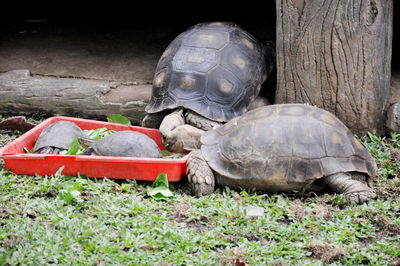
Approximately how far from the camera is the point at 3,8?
27.8ft

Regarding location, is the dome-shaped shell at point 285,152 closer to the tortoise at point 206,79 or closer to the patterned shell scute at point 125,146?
the patterned shell scute at point 125,146

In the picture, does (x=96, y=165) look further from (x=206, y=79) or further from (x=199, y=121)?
(x=206, y=79)

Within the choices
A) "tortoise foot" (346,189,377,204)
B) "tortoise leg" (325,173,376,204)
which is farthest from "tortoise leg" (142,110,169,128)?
"tortoise foot" (346,189,377,204)

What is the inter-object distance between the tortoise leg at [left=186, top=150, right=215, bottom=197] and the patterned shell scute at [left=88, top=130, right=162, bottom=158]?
0.40 m

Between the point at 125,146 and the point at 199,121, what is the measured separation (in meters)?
0.91

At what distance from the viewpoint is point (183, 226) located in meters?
3.57

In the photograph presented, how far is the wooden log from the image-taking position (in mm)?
5703

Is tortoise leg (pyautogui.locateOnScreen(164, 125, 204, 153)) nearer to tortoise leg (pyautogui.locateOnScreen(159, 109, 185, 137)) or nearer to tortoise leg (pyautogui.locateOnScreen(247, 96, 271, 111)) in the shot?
tortoise leg (pyautogui.locateOnScreen(159, 109, 185, 137))

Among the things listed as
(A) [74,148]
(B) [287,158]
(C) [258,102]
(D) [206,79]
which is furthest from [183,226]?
(C) [258,102]

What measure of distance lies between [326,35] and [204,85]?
1.23 meters

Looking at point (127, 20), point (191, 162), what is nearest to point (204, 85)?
point (191, 162)

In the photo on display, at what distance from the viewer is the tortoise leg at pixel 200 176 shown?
4012 mm

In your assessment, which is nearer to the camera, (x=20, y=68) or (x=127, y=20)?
(x=20, y=68)

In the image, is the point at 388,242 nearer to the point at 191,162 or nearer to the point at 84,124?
the point at 191,162
